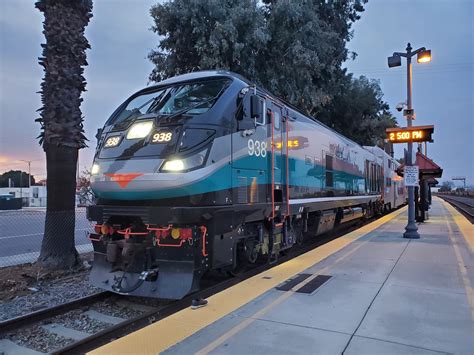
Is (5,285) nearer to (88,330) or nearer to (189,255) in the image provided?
(88,330)

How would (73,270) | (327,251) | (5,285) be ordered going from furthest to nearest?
1. (327,251)
2. (73,270)
3. (5,285)

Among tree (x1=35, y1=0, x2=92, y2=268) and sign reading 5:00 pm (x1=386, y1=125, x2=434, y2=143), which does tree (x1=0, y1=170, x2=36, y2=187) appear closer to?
tree (x1=35, y1=0, x2=92, y2=268)

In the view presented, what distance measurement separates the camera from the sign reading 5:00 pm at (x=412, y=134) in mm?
11922

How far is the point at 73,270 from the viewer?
27.6 ft

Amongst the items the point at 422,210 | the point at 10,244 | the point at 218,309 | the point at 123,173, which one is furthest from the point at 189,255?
the point at 422,210

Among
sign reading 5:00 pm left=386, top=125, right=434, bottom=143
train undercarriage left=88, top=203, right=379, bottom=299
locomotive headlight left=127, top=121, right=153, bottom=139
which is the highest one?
sign reading 5:00 pm left=386, top=125, right=434, bottom=143

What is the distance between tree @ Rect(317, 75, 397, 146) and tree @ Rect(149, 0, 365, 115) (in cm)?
939

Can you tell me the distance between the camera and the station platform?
3961 mm

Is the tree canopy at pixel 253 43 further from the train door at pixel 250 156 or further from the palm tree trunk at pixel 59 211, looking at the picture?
the train door at pixel 250 156

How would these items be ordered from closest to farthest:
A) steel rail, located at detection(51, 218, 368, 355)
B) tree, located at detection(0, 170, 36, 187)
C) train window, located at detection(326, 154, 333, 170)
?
steel rail, located at detection(51, 218, 368, 355)
train window, located at detection(326, 154, 333, 170)
tree, located at detection(0, 170, 36, 187)

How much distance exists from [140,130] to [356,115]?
2424cm

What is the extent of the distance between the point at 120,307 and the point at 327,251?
470 cm

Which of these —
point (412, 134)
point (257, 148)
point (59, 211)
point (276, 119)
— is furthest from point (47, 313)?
point (412, 134)

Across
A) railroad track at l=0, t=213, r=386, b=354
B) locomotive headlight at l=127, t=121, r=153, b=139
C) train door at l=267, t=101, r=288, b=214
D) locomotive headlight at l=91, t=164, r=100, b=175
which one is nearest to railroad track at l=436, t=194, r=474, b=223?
train door at l=267, t=101, r=288, b=214
